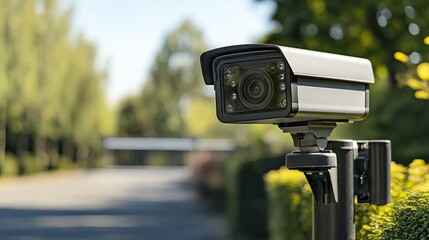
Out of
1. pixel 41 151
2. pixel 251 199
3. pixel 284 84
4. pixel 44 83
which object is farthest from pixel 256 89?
pixel 41 151

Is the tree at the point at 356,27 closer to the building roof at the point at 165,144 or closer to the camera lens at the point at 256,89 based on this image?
the camera lens at the point at 256,89

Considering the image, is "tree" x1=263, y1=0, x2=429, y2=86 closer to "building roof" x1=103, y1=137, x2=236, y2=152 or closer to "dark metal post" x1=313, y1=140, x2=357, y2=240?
"dark metal post" x1=313, y1=140, x2=357, y2=240

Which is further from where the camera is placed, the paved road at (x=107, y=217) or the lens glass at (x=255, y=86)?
the paved road at (x=107, y=217)

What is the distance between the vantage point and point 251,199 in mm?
10875

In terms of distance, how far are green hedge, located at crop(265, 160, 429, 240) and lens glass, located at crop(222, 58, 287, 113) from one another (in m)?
0.67

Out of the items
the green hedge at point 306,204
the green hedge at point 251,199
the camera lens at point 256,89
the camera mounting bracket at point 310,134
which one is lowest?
the green hedge at point 251,199

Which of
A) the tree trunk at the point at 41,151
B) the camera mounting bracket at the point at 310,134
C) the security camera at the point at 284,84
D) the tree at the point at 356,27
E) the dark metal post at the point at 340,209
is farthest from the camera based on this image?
the tree trunk at the point at 41,151

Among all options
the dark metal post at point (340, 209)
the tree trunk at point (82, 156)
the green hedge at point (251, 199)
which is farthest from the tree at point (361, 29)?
the tree trunk at point (82, 156)

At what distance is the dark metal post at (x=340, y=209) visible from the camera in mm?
2998

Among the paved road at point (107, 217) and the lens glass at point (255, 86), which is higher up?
the lens glass at point (255, 86)

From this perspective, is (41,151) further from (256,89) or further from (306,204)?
(256,89)

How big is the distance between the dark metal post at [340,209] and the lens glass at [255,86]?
0.44 m

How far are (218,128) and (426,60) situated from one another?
55189mm

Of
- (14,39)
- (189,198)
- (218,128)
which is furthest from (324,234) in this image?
(218,128)
